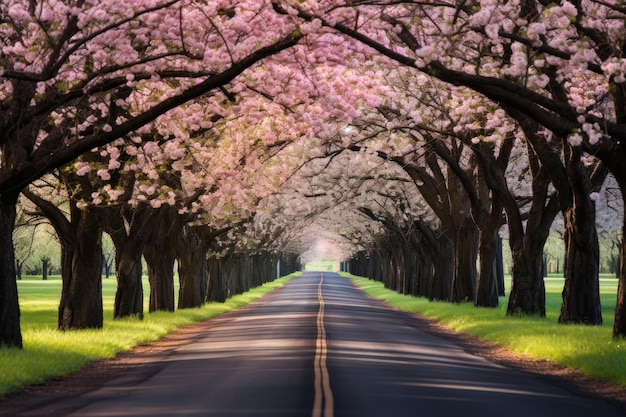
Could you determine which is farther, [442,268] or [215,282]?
[215,282]

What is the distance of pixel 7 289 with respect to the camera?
819 inches

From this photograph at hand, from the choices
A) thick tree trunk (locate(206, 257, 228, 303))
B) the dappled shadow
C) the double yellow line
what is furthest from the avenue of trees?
thick tree trunk (locate(206, 257, 228, 303))

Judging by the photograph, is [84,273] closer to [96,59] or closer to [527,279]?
[96,59]

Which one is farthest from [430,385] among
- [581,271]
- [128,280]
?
[128,280]

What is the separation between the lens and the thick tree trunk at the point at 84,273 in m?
27.9

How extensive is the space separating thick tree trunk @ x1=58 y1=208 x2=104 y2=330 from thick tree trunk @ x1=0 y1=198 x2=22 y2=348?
6.74 m

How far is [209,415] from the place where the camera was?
1234cm

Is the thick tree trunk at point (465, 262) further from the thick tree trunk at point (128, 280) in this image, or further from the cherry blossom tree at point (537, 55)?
the cherry blossom tree at point (537, 55)

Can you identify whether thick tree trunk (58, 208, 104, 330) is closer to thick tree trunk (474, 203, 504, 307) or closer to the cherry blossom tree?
the cherry blossom tree

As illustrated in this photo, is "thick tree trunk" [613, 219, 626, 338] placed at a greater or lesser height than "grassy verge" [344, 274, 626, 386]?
greater

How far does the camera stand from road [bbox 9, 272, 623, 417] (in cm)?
1311

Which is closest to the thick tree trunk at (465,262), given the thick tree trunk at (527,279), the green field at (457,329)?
the green field at (457,329)

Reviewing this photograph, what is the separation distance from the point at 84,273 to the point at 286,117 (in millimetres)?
7964

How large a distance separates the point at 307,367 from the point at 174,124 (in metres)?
7.71
